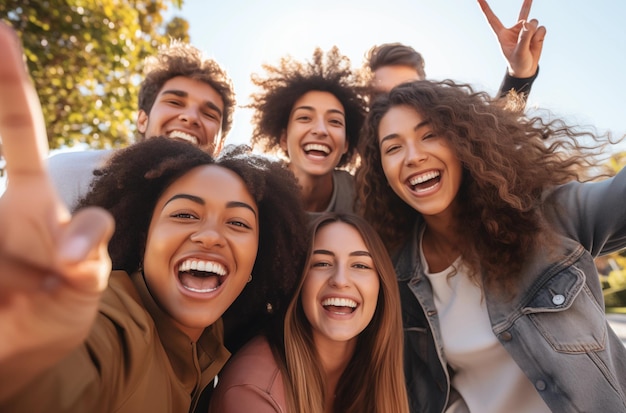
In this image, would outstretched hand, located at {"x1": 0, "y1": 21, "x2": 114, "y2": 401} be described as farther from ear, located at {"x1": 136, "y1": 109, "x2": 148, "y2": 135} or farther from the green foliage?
the green foliage

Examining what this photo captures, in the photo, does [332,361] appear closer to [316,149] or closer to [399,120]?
[399,120]

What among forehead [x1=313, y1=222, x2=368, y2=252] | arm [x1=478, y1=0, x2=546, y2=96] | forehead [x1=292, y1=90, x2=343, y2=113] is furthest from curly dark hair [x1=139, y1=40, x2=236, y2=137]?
arm [x1=478, y1=0, x2=546, y2=96]

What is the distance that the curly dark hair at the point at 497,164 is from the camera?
2867mm

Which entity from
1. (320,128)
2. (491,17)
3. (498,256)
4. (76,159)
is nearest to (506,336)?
(498,256)

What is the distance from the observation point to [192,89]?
3.98 meters

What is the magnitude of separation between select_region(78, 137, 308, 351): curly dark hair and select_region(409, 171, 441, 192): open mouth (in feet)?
2.66

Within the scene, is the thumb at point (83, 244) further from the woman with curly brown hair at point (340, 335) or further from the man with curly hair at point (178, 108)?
the man with curly hair at point (178, 108)

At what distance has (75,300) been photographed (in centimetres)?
96

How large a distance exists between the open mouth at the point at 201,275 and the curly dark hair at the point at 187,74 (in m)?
2.45

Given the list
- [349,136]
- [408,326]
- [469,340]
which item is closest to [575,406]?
[469,340]

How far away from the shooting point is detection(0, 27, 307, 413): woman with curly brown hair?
90 cm

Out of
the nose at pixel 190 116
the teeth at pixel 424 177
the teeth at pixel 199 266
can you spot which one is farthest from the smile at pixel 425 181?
the nose at pixel 190 116

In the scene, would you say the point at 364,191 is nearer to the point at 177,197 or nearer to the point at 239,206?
the point at 239,206

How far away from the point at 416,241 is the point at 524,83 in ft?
5.48
